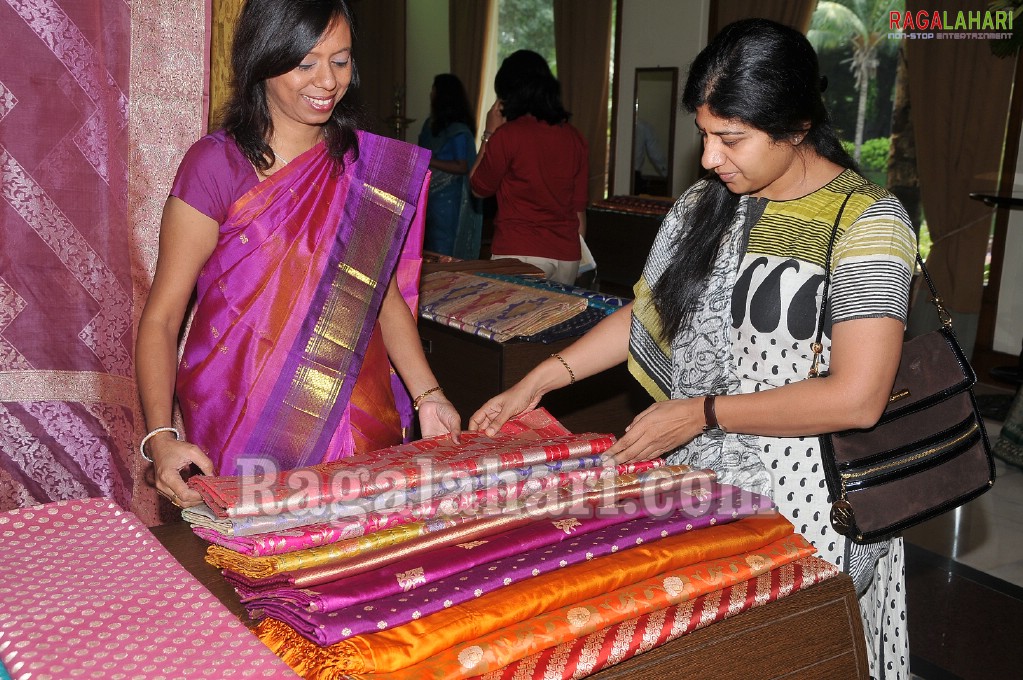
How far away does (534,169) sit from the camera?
15.1 ft

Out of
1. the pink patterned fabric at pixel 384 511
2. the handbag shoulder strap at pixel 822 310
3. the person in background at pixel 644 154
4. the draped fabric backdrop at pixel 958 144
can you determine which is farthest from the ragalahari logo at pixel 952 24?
the pink patterned fabric at pixel 384 511

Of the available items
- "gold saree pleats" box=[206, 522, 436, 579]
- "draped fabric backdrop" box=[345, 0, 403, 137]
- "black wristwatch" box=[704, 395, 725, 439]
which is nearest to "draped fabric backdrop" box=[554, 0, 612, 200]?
"draped fabric backdrop" box=[345, 0, 403, 137]

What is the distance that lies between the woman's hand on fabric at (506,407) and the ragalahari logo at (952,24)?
17.8ft

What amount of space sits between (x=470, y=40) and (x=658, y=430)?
34.4ft

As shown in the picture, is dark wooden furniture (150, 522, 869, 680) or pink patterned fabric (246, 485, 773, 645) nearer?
pink patterned fabric (246, 485, 773, 645)

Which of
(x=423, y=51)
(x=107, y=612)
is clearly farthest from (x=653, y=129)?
(x=107, y=612)

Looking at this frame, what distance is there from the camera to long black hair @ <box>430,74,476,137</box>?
6570 millimetres

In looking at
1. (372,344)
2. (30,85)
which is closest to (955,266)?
(372,344)

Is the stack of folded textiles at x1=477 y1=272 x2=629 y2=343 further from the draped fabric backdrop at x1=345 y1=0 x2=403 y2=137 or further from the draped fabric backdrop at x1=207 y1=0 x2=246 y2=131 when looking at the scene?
the draped fabric backdrop at x1=345 y1=0 x2=403 y2=137

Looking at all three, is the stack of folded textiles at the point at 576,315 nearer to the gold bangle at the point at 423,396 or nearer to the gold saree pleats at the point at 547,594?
the gold bangle at the point at 423,396

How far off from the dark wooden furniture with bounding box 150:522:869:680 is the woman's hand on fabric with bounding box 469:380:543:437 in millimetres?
569

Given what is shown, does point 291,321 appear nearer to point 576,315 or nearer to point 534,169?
point 576,315

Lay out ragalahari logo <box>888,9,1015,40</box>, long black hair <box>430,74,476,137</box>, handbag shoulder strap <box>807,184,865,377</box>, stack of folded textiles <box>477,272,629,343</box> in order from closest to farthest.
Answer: handbag shoulder strap <box>807,184,865,377</box>, stack of folded textiles <box>477,272,629,343</box>, ragalahari logo <box>888,9,1015,40</box>, long black hair <box>430,74,476,137</box>

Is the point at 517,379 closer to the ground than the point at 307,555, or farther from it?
closer to the ground
